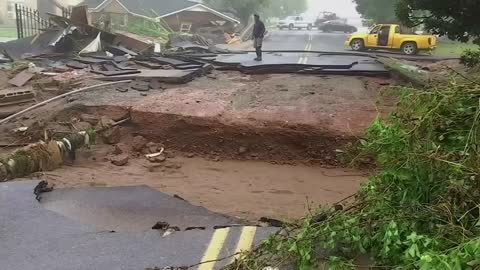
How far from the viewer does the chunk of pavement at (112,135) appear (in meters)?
11.5

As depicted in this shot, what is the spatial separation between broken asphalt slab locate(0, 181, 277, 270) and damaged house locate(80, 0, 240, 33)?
36.6 m

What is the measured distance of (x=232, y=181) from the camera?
395 inches

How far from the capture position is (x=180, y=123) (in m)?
11.9

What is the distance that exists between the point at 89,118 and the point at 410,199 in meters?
9.62

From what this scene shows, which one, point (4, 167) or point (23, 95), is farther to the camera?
point (23, 95)

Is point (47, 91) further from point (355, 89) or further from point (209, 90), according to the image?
point (355, 89)

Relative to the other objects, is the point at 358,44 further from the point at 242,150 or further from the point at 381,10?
the point at 242,150

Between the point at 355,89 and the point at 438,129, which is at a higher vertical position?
the point at 438,129

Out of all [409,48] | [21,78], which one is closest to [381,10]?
[409,48]

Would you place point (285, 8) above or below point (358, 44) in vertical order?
above

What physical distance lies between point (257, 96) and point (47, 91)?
234 inches

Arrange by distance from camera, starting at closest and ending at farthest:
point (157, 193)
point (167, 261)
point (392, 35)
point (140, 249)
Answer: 1. point (167, 261)
2. point (140, 249)
3. point (157, 193)
4. point (392, 35)

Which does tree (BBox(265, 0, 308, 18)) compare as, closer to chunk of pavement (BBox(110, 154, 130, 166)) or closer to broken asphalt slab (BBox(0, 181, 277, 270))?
chunk of pavement (BBox(110, 154, 130, 166))

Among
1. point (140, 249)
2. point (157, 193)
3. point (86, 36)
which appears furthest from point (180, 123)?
point (86, 36)
